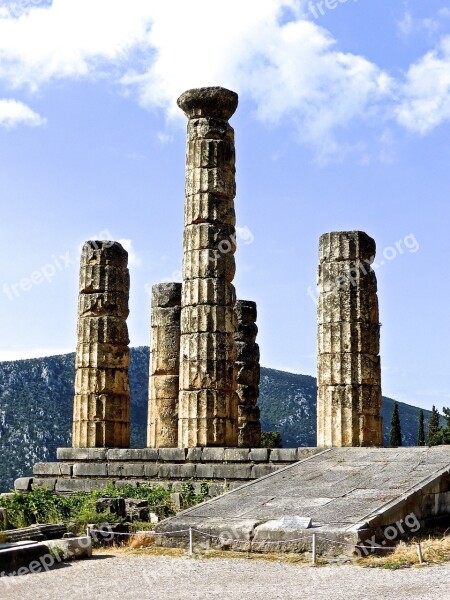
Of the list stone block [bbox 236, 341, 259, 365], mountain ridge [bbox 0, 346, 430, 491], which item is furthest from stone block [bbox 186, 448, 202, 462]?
mountain ridge [bbox 0, 346, 430, 491]

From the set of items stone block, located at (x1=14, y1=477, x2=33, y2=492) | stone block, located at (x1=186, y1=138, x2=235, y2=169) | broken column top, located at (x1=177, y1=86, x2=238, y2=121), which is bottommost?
stone block, located at (x1=14, y1=477, x2=33, y2=492)

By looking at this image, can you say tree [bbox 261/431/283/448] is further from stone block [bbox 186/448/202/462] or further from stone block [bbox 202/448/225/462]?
stone block [bbox 202/448/225/462]

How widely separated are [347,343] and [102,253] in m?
7.78

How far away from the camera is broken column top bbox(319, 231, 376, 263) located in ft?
69.7

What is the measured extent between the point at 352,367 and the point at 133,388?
6952cm

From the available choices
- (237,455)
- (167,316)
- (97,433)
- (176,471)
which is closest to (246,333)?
(167,316)

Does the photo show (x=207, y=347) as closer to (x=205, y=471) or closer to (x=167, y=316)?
(x=205, y=471)

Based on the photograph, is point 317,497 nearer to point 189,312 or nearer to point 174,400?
point 189,312

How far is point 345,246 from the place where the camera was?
2125 cm

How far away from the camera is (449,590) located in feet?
32.1

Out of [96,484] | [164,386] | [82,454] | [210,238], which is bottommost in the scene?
[96,484]

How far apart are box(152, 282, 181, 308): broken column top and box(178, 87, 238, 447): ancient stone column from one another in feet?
14.2

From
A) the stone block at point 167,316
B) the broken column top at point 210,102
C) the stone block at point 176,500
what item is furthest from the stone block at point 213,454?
the broken column top at point 210,102

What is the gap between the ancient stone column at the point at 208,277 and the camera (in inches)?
850
